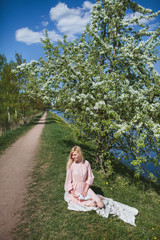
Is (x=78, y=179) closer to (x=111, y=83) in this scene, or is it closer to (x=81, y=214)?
(x=81, y=214)

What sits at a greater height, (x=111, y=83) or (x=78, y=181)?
(x=111, y=83)

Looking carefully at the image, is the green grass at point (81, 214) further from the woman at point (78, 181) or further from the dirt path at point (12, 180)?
the woman at point (78, 181)

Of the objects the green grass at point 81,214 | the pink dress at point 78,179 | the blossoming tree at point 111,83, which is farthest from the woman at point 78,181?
the blossoming tree at point 111,83

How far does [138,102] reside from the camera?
601 centimetres

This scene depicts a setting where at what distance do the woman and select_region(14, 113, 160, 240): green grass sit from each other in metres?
0.44

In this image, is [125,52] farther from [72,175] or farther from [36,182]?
[36,182]

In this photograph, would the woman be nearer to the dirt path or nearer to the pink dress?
the pink dress

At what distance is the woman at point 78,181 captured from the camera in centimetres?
520

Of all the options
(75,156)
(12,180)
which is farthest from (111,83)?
(12,180)

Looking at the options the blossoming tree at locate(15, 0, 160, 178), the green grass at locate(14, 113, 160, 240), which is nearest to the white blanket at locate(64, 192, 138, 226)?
the green grass at locate(14, 113, 160, 240)

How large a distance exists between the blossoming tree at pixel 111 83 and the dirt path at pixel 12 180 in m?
3.43

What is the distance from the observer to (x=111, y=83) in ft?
20.1

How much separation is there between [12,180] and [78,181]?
11.6 feet

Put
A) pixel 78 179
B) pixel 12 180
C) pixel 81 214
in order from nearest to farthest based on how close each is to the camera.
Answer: pixel 81 214 < pixel 78 179 < pixel 12 180
